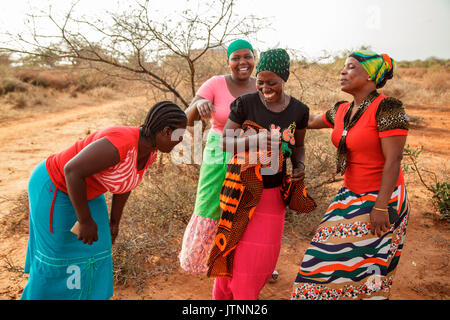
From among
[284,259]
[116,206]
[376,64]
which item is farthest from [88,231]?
[284,259]

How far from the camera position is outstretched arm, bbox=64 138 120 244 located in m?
1.49

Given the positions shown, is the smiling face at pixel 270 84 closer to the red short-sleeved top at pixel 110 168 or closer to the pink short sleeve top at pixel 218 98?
the pink short sleeve top at pixel 218 98

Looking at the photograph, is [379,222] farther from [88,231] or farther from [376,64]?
[88,231]

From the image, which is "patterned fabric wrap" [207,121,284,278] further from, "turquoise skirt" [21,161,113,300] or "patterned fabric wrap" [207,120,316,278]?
"turquoise skirt" [21,161,113,300]

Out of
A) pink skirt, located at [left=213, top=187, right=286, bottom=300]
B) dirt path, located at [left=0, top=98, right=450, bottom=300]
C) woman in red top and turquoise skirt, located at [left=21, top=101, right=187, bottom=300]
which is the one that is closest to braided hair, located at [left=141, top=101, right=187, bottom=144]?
woman in red top and turquoise skirt, located at [left=21, top=101, right=187, bottom=300]

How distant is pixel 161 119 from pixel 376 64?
1264 mm

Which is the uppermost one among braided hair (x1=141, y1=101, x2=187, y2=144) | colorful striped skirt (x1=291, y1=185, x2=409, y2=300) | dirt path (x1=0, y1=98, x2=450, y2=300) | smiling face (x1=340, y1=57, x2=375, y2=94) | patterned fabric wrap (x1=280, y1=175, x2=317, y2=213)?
smiling face (x1=340, y1=57, x2=375, y2=94)

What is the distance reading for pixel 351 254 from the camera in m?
1.92

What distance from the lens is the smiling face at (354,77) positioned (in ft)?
6.26

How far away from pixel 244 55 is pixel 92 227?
1.45 meters

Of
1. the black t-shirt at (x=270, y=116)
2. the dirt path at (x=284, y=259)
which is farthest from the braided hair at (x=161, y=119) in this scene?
the dirt path at (x=284, y=259)

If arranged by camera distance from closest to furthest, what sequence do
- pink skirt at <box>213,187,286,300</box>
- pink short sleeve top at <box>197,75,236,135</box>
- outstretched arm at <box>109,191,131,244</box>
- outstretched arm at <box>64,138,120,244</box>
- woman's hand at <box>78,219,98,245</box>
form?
1. outstretched arm at <box>64,138,120,244</box>
2. woman's hand at <box>78,219,98,245</box>
3. pink skirt at <box>213,187,286,300</box>
4. outstretched arm at <box>109,191,131,244</box>
5. pink short sleeve top at <box>197,75,236,135</box>

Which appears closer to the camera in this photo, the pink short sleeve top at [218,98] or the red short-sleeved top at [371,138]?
the red short-sleeved top at [371,138]
